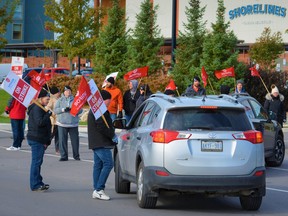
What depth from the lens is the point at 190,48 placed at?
128 ft

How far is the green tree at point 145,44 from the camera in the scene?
39812 millimetres

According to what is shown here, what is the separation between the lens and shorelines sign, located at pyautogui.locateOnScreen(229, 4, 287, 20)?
6944 centimetres

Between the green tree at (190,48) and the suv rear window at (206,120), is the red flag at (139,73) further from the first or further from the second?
the suv rear window at (206,120)

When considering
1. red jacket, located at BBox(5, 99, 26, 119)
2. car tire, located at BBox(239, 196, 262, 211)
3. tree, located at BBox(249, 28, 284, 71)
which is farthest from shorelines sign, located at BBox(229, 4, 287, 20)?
car tire, located at BBox(239, 196, 262, 211)

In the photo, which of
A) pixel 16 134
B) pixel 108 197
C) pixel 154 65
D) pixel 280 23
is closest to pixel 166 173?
pixel 108 197

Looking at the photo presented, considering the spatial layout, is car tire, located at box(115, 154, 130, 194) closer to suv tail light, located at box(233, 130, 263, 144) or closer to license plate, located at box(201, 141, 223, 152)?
license plate, located at box(201, 141, 223, 152)

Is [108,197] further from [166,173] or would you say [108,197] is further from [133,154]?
[166,173]

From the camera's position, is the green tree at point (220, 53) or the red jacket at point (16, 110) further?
the green tree at point (220, 53)

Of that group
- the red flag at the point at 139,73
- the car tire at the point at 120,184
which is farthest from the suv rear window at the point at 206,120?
the red flag at the point at 139,73

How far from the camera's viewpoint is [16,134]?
69.3 ft

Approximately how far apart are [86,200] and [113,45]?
95.4 ft

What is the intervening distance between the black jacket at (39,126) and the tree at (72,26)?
33.9 m

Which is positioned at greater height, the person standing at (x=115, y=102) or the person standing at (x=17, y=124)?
the person standing at (x=115, y=102)

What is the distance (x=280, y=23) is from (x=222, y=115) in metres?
59.4
